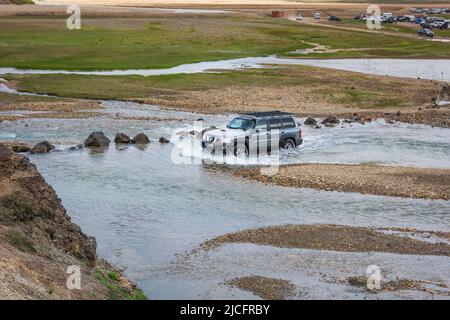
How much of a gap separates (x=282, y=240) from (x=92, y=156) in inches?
634

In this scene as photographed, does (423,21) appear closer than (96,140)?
No

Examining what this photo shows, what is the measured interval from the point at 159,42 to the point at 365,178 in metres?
69.0

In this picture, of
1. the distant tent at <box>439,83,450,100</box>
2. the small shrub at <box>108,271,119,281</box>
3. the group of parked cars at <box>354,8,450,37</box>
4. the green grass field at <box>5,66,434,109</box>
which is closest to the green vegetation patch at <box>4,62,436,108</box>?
the green grass field at <box>5,66,434,109</box>

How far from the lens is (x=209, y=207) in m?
29.5

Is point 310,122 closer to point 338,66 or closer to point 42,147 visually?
point 42,147

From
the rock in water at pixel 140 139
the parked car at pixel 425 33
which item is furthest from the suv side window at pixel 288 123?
the parked car at pixel 425 33

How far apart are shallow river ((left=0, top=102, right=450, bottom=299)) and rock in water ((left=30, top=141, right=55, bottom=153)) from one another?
0.63 metres

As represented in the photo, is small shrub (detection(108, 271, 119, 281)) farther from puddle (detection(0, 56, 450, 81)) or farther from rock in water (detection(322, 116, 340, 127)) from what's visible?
puddle (detection(0, 56, 450, 81))

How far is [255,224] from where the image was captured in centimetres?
2720

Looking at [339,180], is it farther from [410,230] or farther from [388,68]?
[388,68]

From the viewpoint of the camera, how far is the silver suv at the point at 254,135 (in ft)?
124

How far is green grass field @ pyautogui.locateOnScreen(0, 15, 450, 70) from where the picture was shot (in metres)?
78.7

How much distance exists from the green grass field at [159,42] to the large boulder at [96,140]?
33.0 meters

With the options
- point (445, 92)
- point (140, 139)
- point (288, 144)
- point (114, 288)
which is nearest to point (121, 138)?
point (140, 139)
